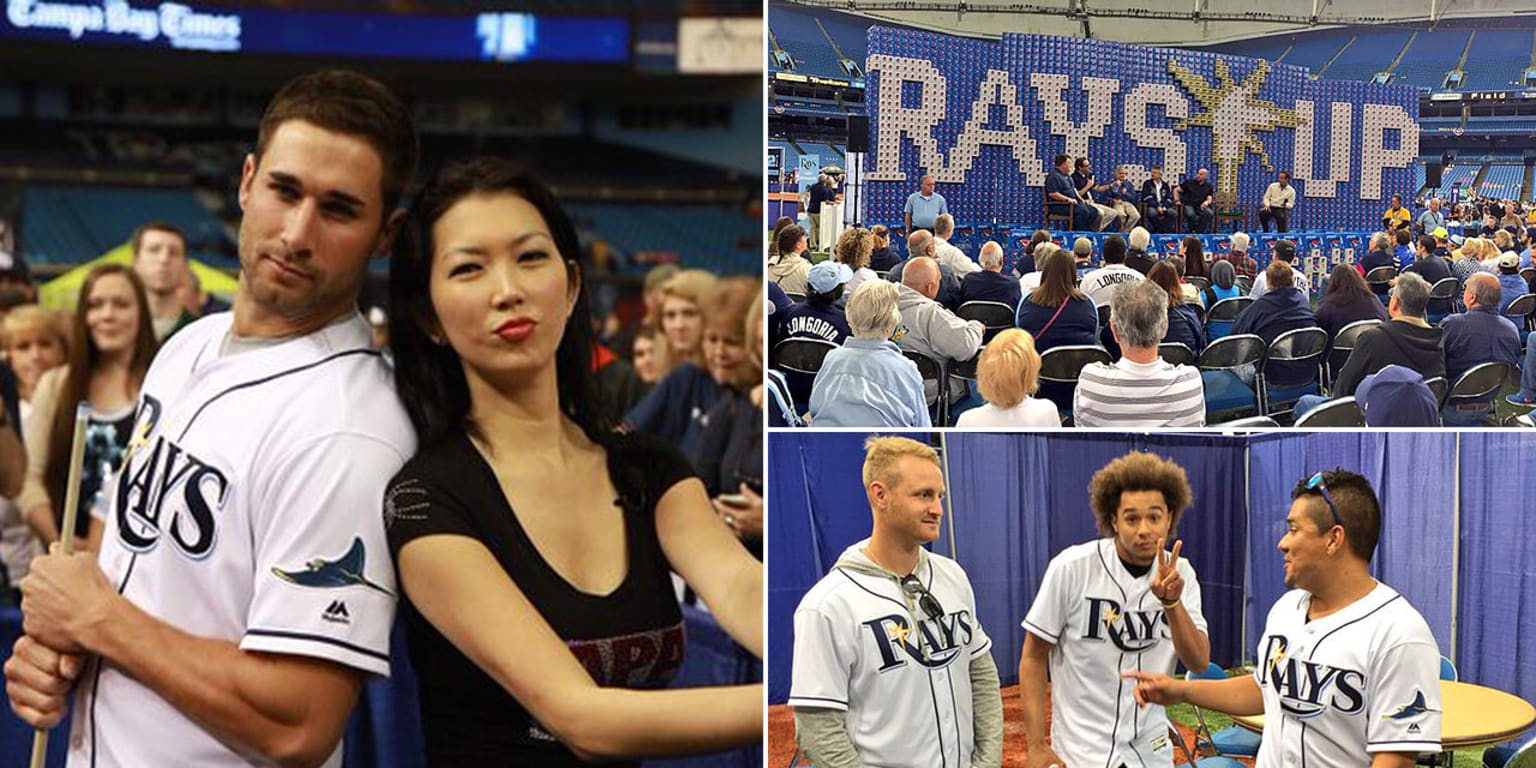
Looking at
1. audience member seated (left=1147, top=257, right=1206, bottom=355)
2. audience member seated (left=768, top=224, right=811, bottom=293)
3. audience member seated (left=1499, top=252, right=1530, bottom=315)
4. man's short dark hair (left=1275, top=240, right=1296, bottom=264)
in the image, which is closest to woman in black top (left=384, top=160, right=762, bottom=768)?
audience member seated (left=768, top=224, right=811, bottom=293)

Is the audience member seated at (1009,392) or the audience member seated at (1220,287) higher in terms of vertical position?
the audience member seated at (1220,287)

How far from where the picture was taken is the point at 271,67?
10422mm

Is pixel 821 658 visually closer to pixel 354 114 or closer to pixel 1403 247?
pixel 354 114

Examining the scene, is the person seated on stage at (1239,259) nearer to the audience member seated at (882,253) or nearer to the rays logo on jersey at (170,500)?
the audience member seated at (882,253)

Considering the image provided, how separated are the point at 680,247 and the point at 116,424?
933cm

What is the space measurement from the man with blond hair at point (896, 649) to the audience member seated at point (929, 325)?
0.18 metres

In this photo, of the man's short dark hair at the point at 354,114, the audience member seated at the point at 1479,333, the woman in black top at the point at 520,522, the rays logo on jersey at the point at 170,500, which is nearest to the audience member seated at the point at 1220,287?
the audience member seated at the point at 1479,333

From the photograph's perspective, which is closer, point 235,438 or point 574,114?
point 235,438

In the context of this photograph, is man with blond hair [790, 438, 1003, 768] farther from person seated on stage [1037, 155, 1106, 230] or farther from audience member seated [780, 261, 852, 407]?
person seated on stage [1037, 155, 1106, 230]

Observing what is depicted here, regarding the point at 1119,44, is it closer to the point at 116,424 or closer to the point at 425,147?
the point at 116,424

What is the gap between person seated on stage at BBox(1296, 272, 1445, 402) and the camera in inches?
84.0

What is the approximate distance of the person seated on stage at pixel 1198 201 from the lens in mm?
2143

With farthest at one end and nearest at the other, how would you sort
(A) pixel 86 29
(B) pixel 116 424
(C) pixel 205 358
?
(A) pixel 86 29, (B) pixel 116 424, (C) pixel 205 358

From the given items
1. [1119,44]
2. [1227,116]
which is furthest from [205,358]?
[1227,116]
